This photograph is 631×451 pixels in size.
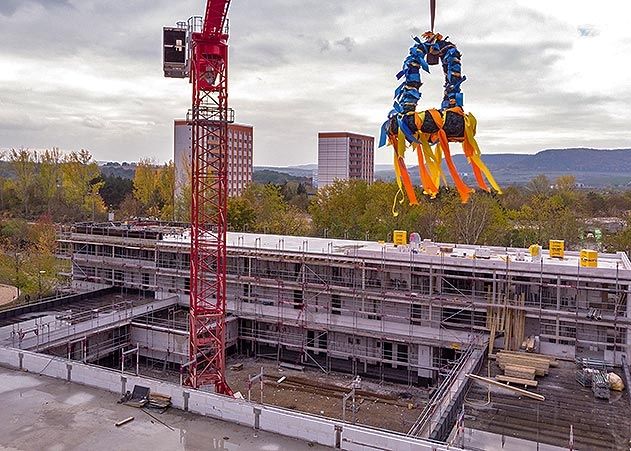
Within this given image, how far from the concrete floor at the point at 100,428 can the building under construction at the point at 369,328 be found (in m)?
1.31

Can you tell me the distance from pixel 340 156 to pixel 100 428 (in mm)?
109870

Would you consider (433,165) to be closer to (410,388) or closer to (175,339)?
(410,388)

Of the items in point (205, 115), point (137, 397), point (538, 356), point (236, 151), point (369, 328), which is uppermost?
point (236, 151)

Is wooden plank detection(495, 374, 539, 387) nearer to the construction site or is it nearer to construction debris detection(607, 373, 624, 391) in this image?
the construction site

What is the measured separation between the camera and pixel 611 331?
2733 cm

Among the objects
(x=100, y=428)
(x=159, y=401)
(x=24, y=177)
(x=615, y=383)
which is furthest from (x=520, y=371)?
(x=24, y=177)

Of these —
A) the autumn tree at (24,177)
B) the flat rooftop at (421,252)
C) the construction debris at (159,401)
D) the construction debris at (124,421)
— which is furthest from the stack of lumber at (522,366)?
the autumn tree at (24,177)

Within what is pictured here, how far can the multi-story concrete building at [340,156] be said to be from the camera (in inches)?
4870

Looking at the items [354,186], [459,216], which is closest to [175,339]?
[459,216]

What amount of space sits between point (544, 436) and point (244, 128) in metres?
99.4

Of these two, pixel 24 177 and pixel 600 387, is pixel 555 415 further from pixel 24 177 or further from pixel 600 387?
pixel 24 177

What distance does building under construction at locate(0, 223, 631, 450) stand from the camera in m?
22.4

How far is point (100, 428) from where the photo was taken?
56.1 ft

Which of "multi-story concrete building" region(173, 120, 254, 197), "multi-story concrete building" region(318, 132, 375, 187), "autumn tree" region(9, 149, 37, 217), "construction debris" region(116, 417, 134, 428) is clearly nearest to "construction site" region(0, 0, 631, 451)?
"construction debris" region(116, 417, 134, 428)
